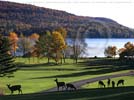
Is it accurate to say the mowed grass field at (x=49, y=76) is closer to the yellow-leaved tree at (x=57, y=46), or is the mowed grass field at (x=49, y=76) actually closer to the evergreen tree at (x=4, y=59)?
the evergreen tree at (x=4, y=59)

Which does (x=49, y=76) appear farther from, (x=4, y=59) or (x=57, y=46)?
(x=57, y=46)

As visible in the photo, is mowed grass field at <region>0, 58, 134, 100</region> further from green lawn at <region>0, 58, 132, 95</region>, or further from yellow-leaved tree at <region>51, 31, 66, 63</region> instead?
yellow-leaved tree at <region>51, 31, 66, 63</region>

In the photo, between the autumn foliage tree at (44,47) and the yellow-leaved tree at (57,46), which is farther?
the autumn foliage tree at (44,47)

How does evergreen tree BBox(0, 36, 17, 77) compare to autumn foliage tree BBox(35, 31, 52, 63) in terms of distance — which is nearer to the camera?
evergreen tree BBox(0, 36, 17, 77)

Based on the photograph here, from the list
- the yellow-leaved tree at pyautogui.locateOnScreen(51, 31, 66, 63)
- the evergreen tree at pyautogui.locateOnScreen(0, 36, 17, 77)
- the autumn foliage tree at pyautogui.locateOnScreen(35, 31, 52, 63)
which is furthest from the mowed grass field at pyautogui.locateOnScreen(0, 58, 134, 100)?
the autumn foliage tree at pyautogui.locateOnScreen(35, 31, 52, 63)

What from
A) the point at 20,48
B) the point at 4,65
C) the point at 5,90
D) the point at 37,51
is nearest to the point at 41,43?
the point at 37,51

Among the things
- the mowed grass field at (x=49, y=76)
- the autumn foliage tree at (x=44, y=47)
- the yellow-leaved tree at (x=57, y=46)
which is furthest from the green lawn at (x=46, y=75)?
the autumn foliage tree at (x=44, y=47)

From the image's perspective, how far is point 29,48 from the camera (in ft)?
440

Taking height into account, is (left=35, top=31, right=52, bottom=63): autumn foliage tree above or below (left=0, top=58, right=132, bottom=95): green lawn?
above

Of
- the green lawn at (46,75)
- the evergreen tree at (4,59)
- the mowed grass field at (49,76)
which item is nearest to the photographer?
the mowed grass field at (49,76)

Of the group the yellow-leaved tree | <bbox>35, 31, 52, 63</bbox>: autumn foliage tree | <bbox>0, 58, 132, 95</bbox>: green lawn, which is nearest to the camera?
<bbox>0, 58, 132, 95</bbox>: green lawn

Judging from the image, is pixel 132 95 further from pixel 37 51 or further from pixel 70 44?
pixel 70 44

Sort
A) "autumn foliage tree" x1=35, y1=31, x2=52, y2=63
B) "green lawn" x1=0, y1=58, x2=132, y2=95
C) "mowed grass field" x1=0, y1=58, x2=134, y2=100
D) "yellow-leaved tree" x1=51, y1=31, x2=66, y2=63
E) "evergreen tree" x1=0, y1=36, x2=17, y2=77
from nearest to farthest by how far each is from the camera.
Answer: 1. "mowed grass field" x1=0, y1=58, x2=134, y2=100
2. "green lawn" x1=0, y1=58, x2=132, y2=95
3. "evergreen tree" x1=0, y1=36, x2=17, y2=77
4. "yellow-leaved tree" x1=51, y1=31, x2=66, y2=63
5. "autumn foliage tree" x1=35, y1=31, x2=52, y2=63

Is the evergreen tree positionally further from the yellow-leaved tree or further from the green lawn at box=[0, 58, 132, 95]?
the yellow-leaved tree
